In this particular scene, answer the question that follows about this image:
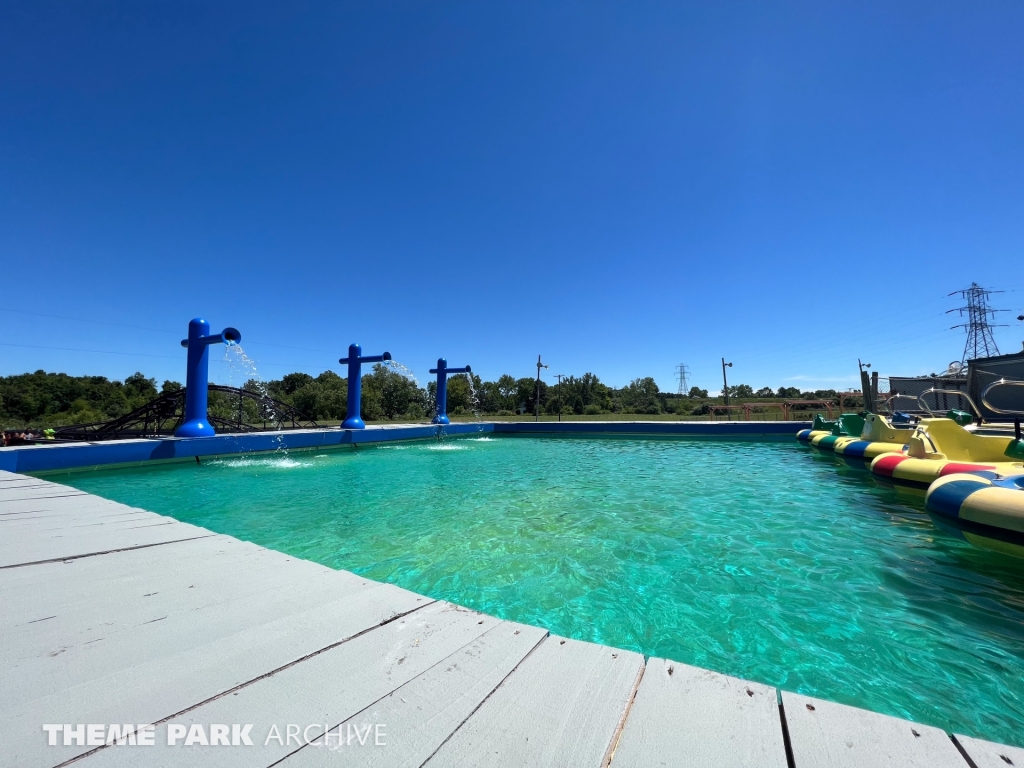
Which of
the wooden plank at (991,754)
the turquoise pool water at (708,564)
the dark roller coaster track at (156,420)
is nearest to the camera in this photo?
the wooden plank at (991,754)

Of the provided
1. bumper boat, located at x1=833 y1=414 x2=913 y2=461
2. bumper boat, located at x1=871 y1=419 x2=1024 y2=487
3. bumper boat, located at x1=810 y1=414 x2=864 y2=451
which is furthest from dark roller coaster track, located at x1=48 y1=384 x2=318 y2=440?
bumper boat, located at x1=810 y1=414 x2=864 y2=451

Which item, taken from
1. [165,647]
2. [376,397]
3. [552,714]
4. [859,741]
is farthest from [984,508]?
[376,397]

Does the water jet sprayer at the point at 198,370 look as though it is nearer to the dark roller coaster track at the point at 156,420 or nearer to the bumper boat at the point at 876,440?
the dark roller coaster track at the point at 156,420

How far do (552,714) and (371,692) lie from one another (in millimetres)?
480

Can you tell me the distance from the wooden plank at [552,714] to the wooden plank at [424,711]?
38 millimetres

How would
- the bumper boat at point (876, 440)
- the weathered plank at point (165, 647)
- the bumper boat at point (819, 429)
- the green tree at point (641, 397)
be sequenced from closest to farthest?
the weathered plank at point (165, 647), the bumper boat at point (876, 440), the bumper boat at point (819, 429), the green tree at point (641, 397)

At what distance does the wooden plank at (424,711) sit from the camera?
3.06ft

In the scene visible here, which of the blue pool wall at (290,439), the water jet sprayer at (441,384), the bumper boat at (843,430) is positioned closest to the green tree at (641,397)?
the blue pool wall at (290,439)

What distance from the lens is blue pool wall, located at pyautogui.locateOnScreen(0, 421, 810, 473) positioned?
7.27 metres

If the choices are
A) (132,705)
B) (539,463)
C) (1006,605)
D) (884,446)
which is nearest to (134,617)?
(132,705)

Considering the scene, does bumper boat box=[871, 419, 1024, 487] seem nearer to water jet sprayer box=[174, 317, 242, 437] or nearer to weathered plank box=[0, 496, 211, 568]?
weathered plank box=[0, 496, 211, 568]

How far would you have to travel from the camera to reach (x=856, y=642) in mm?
2338

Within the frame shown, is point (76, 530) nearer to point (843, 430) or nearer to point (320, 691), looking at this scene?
point (320, 691)

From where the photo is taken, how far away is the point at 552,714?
1078 mm
